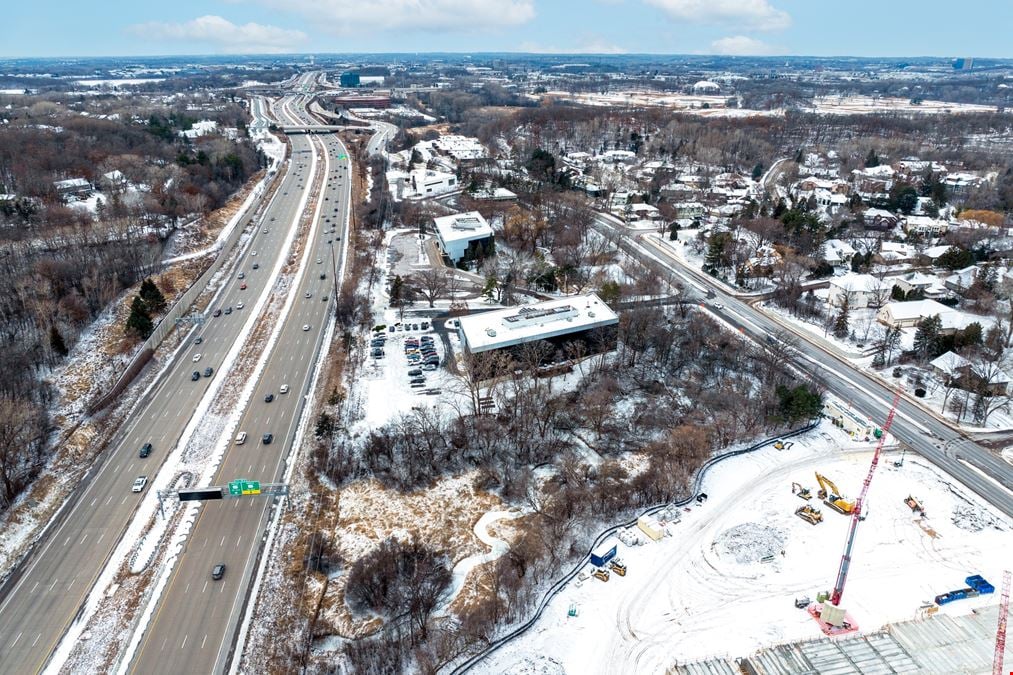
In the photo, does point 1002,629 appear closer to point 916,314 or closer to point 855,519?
point 855,519

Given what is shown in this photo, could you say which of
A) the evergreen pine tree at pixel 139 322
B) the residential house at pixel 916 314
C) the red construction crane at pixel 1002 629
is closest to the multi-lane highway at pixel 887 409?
the red construction crane at pixel 1002 629

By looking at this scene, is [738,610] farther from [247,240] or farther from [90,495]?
[247,240]

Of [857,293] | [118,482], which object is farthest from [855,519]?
[118,482]

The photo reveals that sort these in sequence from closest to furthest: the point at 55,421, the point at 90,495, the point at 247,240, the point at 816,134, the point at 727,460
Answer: the point at 90,495
the point at 727,460
the point at 55,421
the point at 247,240
the point at 816,134

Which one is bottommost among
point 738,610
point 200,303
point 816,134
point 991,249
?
point 738,610

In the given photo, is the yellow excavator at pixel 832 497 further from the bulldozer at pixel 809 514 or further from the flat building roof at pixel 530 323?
the flat building roof at pixel 530 323

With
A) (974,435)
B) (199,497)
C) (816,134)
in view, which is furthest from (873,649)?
(816,134)
